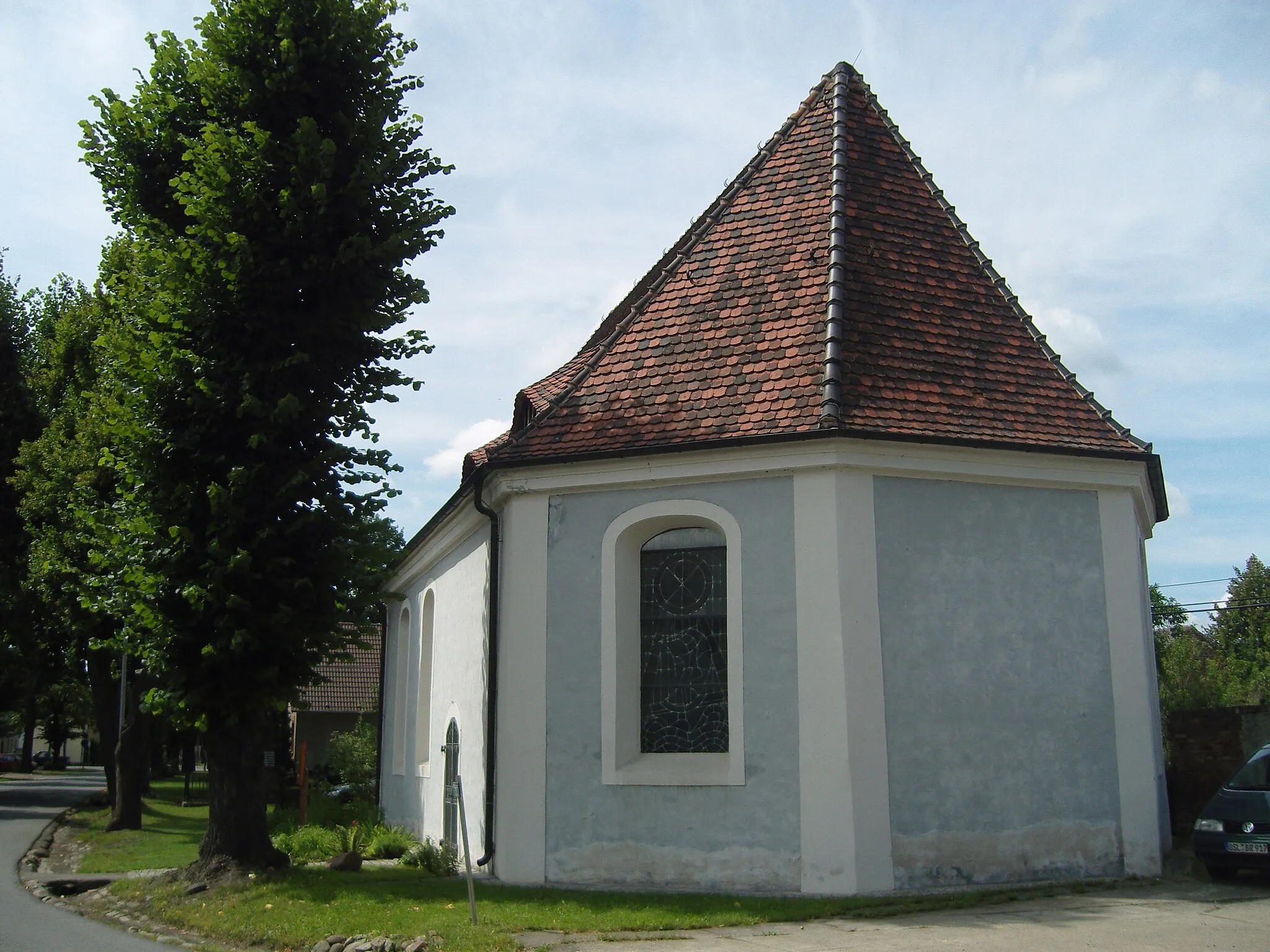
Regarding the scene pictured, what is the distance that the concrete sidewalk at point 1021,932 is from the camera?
8.66 metres

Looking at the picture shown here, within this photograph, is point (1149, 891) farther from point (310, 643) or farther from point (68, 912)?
point (68, 912)

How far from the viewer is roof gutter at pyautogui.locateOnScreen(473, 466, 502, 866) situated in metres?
12.8

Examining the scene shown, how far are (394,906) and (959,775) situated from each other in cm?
582

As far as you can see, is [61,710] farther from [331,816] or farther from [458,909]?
[458,909]

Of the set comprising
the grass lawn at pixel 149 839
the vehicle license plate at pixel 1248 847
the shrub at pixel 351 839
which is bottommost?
the grass lawn at pixel 149 839

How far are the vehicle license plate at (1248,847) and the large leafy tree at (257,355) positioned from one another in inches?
388

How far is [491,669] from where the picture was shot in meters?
13.3

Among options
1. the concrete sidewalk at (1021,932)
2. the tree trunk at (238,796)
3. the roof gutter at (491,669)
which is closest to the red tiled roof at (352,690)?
the tree trunk at (238,796)

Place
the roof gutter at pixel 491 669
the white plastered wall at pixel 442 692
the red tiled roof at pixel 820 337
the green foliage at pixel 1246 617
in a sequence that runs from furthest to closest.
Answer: the green foliage at pixel 1246 617
the white plastered wall at pixel 442 692
the roof gutter at pixel 491 669
the red tiled roof at pixel 820 337

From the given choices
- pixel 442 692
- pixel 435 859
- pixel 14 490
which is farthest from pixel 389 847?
pixel 14 490

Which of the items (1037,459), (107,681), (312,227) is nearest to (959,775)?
(1037,459)

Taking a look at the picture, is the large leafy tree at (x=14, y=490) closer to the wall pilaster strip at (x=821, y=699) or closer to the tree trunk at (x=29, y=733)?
the wall pilaster strip at (x=821, y=699)

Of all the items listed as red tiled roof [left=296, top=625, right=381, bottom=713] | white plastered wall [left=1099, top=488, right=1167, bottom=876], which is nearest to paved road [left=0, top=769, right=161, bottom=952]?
white plastered wall [left=1099, top=488, right=1167, bottom=876]

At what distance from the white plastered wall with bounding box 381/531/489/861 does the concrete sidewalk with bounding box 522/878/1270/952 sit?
14.9 ft
